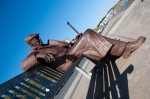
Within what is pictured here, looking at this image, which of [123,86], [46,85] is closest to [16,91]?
[46,85]

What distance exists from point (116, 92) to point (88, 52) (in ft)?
3.95

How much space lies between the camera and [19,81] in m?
2.90

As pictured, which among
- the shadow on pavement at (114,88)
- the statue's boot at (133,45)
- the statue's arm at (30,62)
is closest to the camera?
the shadow on pavement at (114,88)

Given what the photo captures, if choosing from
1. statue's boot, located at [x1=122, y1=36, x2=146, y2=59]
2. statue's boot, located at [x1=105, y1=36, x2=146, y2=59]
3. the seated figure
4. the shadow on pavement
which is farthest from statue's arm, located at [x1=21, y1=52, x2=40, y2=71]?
statue's boot, located at [x1=122, y1=36, x2=146, y2=59]

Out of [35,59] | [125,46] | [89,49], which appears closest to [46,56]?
[35,59]

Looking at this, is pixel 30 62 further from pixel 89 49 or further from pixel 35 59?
pixel 89 49

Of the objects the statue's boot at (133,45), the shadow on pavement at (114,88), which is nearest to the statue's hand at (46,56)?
the shadow on pavement at (114,88)

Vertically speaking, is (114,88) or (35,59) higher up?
(35,59)

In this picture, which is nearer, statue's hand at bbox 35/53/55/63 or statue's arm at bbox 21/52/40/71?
statue's hand at bbox 35/53/55/63

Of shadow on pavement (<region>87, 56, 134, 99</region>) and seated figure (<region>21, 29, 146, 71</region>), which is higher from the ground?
seated figure (<region>21, 29, 146, 71</region>)

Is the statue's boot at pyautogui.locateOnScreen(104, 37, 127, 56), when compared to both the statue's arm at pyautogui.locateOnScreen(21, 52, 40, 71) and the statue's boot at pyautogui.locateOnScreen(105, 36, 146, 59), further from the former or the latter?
the statue's arm at pyautogui.locateOnScreen(21, 52, 40, 71)

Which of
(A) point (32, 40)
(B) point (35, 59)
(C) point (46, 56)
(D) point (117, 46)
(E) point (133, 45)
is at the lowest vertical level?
(E) point (133, 45)

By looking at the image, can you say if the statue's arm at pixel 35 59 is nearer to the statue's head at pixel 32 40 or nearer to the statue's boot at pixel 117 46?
the statue's head at pixel 32 40

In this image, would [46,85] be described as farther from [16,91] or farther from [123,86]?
[123,86]
